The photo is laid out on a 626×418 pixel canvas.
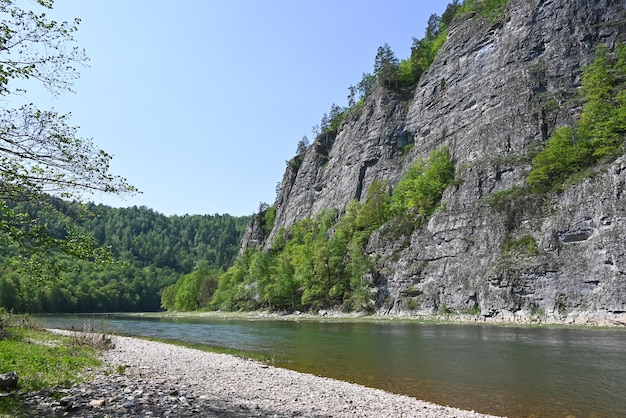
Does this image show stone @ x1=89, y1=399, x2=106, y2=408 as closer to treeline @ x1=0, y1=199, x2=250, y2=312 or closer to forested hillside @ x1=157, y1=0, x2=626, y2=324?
treeline @ x1=0, y1=199, x2=250, y2=312

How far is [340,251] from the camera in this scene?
90000mm

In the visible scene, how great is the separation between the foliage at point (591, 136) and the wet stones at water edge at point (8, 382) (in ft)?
206

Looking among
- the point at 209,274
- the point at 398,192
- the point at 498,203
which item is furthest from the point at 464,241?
the point at 209,274

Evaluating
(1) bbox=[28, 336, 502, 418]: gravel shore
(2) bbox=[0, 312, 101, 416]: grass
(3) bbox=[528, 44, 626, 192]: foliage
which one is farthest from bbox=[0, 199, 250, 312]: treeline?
(3) bbox=[528, 44, 626, 192]: foliage

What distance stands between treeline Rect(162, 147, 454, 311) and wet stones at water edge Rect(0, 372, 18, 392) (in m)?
66.6

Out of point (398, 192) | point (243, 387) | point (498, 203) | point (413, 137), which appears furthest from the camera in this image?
point (413, 137)

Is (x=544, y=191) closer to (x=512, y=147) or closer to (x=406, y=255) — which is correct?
(x=512, y=147)

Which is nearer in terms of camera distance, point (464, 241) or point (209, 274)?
point (464, 241)

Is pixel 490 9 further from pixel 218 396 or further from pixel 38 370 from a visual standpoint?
pixel 38 370

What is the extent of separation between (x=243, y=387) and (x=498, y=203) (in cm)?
5683

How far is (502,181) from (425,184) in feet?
55.9

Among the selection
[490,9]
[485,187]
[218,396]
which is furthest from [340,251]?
[218,396]

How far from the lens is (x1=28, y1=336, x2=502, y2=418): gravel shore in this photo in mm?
10336

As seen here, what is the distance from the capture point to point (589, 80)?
217 ft
